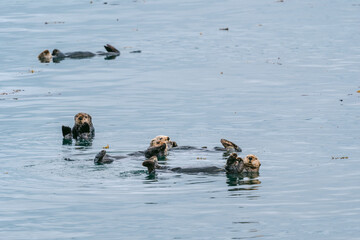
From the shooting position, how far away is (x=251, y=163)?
13570 mm

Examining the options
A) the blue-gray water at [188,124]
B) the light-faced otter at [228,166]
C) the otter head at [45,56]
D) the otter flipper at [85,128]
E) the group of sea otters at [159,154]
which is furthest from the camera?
the otter head at [45,56]

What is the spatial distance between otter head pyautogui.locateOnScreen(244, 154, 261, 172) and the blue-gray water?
1.02ft

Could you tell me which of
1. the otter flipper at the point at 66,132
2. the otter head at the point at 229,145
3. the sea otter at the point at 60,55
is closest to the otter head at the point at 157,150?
the otter head at the point at 229,145

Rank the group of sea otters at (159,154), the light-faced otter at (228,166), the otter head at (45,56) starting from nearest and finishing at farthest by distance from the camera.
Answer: the light-faced otter at (228,166) < the group of sea otters at (159,154) < the otter head at (45,56)

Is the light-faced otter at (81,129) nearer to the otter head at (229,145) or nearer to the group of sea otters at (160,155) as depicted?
the group of sea otters at (160,155)

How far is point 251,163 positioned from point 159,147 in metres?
1.65

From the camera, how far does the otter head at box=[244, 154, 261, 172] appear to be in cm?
1355

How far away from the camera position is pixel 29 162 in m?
14.6

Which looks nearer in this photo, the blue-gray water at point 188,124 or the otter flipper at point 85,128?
the blue-gray water at point 188,124

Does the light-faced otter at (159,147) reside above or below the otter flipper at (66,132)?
below

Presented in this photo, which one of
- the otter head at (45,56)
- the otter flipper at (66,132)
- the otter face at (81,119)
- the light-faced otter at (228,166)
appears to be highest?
the otter head at (45,56)

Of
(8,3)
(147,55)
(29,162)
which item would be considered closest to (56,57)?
(147,55)

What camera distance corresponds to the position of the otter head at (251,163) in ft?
44.5

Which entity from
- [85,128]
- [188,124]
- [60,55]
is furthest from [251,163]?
[60,55]
